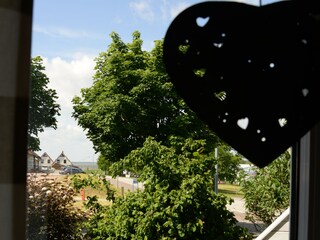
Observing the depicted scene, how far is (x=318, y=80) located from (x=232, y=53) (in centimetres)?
14

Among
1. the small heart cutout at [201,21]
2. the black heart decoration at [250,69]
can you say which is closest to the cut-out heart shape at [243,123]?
the black heart decoration at [250,69]

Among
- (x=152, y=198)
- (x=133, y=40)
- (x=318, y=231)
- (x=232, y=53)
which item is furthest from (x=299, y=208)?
(x=133, y=40)

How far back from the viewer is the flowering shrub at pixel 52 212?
4.06 feet

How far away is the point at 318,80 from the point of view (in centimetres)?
67

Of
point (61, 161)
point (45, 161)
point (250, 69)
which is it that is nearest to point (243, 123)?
point (250, 69)

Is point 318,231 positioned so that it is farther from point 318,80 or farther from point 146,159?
point 146,159

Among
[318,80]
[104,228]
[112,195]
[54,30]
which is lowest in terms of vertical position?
[104,228]

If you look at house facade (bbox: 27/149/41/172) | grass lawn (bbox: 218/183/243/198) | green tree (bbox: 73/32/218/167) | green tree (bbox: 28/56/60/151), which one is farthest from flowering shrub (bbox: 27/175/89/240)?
grass lawn (bbox: 218/183/243/198)

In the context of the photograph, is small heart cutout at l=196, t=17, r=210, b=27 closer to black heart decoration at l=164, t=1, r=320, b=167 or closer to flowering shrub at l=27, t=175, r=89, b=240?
black heart decoration at l=164, t=1, r=320, b=167

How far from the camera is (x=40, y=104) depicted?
47.6 inches

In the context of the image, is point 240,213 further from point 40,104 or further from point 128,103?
point 40,104

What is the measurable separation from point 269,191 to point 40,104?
0.86 meters

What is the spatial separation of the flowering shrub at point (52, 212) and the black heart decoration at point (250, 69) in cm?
63

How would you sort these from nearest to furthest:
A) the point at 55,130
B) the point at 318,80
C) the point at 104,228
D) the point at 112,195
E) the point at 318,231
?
the point at 318,80 < the point at 318,231 < the point at 55,130 < the point at 104,228 < the point at 112,195
